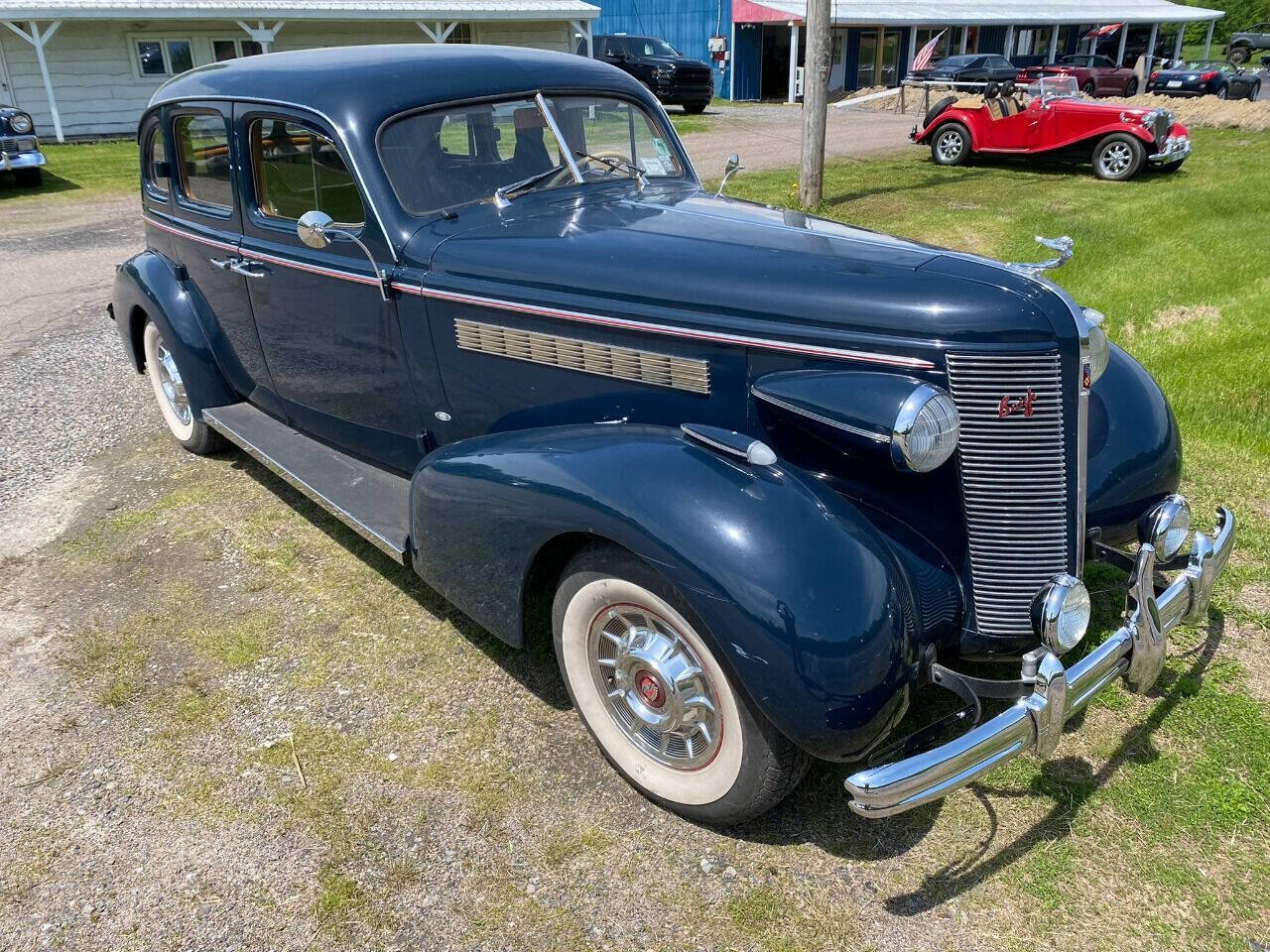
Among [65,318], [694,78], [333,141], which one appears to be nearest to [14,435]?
[65,318]

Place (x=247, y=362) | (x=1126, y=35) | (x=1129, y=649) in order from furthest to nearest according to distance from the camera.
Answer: (x=1126, y=35) → (x=247, y=362) → (x=1129, y=649)

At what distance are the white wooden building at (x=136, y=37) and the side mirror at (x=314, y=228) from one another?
17809 mm

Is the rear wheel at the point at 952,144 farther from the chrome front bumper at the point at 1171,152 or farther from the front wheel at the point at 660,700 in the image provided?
the front wheel at the point at 660,700

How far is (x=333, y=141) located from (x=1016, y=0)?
40956 millimetres

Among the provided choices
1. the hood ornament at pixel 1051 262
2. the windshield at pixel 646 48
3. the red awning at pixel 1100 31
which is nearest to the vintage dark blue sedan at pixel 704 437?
the hood ornament at pixel 1051 262

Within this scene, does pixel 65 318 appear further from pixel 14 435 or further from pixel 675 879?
pixel 675 879

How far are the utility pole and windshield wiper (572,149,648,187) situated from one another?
669 cm

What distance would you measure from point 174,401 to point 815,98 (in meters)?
7.61

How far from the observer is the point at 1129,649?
8.43 feet

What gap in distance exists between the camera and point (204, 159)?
4.46 meters

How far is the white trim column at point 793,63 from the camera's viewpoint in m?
27.2

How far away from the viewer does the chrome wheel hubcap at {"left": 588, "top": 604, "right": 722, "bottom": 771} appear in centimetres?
262

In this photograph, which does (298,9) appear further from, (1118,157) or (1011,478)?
(1011,478)

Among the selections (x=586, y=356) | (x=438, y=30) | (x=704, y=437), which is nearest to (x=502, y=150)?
(x=586, y=356)
